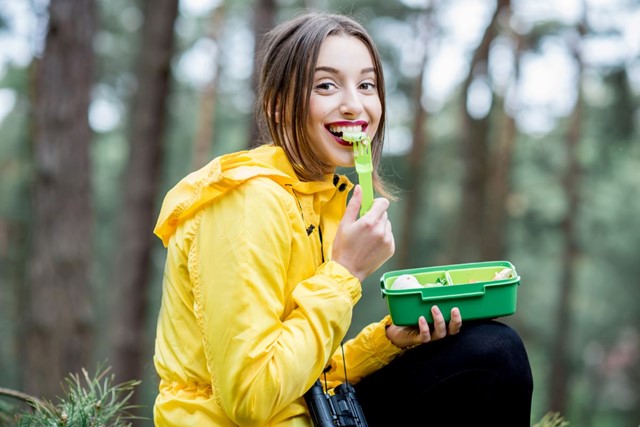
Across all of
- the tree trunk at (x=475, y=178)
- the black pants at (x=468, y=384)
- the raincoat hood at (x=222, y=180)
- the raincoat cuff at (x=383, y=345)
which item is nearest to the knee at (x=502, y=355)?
the black pants at (x=468, y=384)

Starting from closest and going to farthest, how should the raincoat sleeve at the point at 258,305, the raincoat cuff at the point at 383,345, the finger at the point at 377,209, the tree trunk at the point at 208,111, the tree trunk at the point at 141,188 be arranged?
the raincoat sleeve at the point at 258,305, the finger at the point at 377,209, the raincoat cuff at the point at 383,345, the tree trunk at the point at 141,188, the tree trunk at the point at 208,111

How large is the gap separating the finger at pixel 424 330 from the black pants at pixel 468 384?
5 cm

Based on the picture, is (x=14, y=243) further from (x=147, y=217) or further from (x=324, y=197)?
(x=324, y=197)

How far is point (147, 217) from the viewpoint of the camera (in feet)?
25.4

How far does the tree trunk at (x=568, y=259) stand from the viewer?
44.6 ft

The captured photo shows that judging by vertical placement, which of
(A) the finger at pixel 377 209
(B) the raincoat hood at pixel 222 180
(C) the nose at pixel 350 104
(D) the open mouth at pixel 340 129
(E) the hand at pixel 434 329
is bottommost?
(E) the hand at pixel 434 329

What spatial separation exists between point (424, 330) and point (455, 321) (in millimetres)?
88

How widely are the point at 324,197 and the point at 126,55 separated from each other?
48.1ft

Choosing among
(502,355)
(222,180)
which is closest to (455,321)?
(502,355)

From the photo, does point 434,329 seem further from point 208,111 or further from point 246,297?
point 208,111

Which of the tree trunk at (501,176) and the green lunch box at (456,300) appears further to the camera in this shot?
the tree trunk at (501,176)

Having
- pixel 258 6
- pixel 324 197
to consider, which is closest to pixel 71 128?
pixel 258 6

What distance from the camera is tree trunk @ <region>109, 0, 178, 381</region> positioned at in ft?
24.9

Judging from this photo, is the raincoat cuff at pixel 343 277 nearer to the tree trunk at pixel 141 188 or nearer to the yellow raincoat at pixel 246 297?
the yellow raincoat at pixel 246 297
